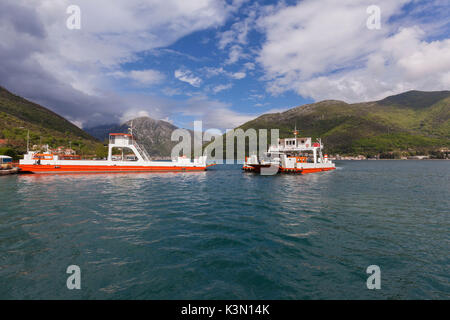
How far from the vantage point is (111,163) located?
39625mm

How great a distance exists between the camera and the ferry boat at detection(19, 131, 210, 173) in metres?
35.6

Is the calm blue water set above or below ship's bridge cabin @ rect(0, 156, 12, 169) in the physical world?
below

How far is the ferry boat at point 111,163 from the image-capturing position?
117 ft

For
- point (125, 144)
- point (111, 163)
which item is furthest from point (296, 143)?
point (111, 163)

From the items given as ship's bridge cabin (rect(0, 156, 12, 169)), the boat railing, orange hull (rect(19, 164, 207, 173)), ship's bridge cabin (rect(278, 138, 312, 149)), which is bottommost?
orange hull (rect(19, 164, 207, 173))

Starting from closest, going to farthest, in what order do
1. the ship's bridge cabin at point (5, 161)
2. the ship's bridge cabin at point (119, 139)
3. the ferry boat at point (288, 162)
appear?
the ship's bridge cabin at point (5, 161)
the ferry boat at point (288, 162)
the ship's bridge cabin at point (119, 139)

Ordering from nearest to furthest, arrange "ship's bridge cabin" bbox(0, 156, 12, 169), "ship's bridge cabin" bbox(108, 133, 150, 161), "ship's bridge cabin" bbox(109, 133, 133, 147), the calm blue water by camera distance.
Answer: the calm blue water < "ship's bridge cabin" bbox(0, 156, 12, 169) < "ship's bridge cabin" bbox(108, 133, 150, 161) < "ship's bridge cabin" bbox(109, 133, 133, 147)

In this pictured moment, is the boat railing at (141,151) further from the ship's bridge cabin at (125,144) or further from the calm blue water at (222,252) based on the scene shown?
the calm blue water at (222,252)

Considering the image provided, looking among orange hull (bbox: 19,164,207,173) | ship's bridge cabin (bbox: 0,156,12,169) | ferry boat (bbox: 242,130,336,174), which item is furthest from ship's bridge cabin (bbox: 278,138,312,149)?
ship's bridge cabin (bbox: 0,156,12,169)

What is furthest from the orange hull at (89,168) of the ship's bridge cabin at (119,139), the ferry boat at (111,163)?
the ship's bridge cabin at (119,139)

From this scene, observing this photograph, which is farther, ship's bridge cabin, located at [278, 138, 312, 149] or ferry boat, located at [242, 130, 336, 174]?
ship's bridge cabin, located at [278, 138, 312, 149]

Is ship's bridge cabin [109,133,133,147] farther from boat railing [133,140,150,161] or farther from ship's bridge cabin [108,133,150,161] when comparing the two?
boat railing [133,140,150,161]

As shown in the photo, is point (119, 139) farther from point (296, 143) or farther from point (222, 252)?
point (296, 143)

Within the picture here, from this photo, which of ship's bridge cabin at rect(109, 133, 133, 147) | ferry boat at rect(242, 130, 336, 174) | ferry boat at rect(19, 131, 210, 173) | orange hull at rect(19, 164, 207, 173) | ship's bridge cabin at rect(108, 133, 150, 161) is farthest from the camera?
ship's bridge cabin at rect(109, 133, 133, 147)
